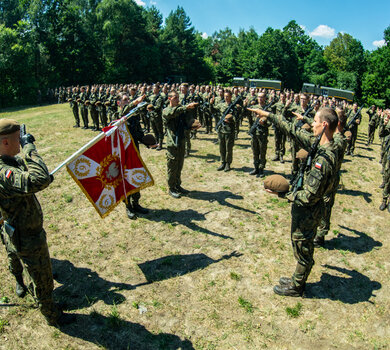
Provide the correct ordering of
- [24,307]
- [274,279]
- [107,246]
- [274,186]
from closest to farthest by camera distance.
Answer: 1. [24,307]
2. [274,279]
3. [107,246]
4. [274,186]

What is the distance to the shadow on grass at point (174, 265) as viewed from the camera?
4.96 metres

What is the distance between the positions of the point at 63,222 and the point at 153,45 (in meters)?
53.0

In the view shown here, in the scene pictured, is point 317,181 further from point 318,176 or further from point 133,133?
point 133,133

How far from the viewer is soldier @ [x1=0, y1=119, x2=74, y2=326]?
10.0 feet

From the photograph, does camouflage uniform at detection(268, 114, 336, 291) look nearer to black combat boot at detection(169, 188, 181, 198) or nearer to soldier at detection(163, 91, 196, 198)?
soldier at detection(163, 91, 196, 198)

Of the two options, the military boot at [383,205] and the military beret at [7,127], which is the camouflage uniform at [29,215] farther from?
the military boot at [383,205]

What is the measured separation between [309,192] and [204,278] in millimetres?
2380

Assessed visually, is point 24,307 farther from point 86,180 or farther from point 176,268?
point 176,268

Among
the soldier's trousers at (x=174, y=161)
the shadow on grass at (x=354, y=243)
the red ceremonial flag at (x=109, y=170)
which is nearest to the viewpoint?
the red ceremonial flag at (x=109, y=170)

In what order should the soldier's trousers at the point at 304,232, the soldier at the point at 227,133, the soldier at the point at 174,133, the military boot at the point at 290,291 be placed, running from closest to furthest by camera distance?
the soldier's trousers at the point at 304,232 < the military boot at the point at 290,291 < the soldier at the point at 174,133 < the soldier at the point at 227,133

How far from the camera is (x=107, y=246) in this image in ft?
18.9

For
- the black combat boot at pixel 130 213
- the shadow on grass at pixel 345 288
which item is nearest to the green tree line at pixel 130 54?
the black combat boot at pixel 130 213

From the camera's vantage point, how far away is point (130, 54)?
161 feet

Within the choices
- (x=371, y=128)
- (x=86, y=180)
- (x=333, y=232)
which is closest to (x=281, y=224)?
(x=333, y=232)
